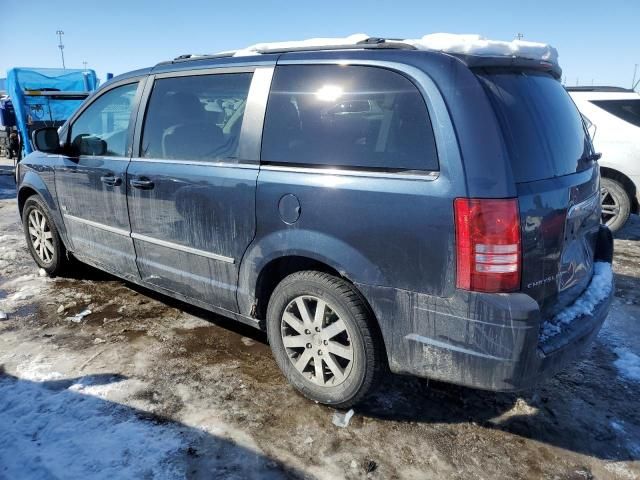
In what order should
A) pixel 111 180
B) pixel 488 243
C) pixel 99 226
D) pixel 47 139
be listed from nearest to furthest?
1. pixel 488 243
2. pixel 111 180
3. pixel 99 226
4. pixel 47 139

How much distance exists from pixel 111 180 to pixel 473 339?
112 inches

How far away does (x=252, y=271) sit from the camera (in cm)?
290

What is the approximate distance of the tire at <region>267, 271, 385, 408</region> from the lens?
2.52 metres

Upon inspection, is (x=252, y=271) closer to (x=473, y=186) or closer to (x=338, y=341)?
(x=338, y=341)

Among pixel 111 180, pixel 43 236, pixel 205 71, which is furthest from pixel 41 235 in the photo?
pixel 205 71

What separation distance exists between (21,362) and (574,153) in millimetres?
3672

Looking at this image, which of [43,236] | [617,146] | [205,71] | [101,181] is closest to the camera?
[205,71]

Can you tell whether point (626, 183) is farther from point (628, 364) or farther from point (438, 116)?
point (438, 116)

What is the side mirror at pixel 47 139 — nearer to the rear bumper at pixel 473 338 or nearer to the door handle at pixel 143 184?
the door handle at pixel 143 184

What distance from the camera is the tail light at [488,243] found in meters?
2.08

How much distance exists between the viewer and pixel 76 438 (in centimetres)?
251

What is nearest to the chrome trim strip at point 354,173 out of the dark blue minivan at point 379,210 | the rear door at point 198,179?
the dark blue minivan at point 379,210

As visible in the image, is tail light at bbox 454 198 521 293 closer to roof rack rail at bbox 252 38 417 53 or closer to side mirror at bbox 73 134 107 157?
roof rack rail at bbox 252 38 417 53

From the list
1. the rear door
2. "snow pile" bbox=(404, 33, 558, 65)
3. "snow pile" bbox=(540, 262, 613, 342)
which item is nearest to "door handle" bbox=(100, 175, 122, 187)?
the rear door
